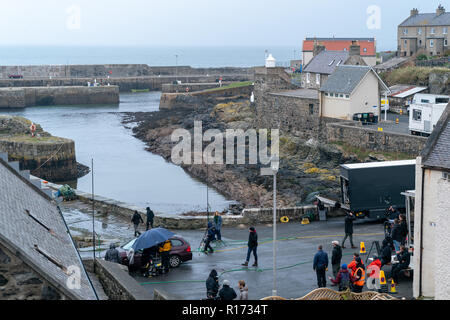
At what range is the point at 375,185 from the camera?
23.2 meters

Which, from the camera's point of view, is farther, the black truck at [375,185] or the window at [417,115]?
the window at [417,115]

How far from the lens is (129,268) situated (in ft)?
57.5

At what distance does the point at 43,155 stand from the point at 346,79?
2044 centimetres

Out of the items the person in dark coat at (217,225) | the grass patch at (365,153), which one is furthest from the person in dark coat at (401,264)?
the grass patch at (365,153)

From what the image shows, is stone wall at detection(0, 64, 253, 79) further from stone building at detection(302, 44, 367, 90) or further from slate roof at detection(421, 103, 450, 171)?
slate roof at detection(421, 103, 450, 171)

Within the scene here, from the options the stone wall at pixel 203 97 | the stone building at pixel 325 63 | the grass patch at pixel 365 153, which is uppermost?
the stone building at pixel 325 63

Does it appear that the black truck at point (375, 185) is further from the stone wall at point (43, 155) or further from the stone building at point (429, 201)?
the stone wall at point (43, 155)

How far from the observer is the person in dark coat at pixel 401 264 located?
16094mm

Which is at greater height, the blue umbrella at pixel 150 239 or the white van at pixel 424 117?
the white van at pixel 424 117

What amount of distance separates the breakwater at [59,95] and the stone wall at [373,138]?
59.1 metres

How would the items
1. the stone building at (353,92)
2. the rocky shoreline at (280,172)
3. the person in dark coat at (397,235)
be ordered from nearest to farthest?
1. the person in dark coat at (397,235)
2. the rocky shoreline at (280,172)
3. the stone building at (353,92)

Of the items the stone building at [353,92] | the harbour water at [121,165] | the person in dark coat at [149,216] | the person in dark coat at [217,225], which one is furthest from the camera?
the stone building at [353,92]
